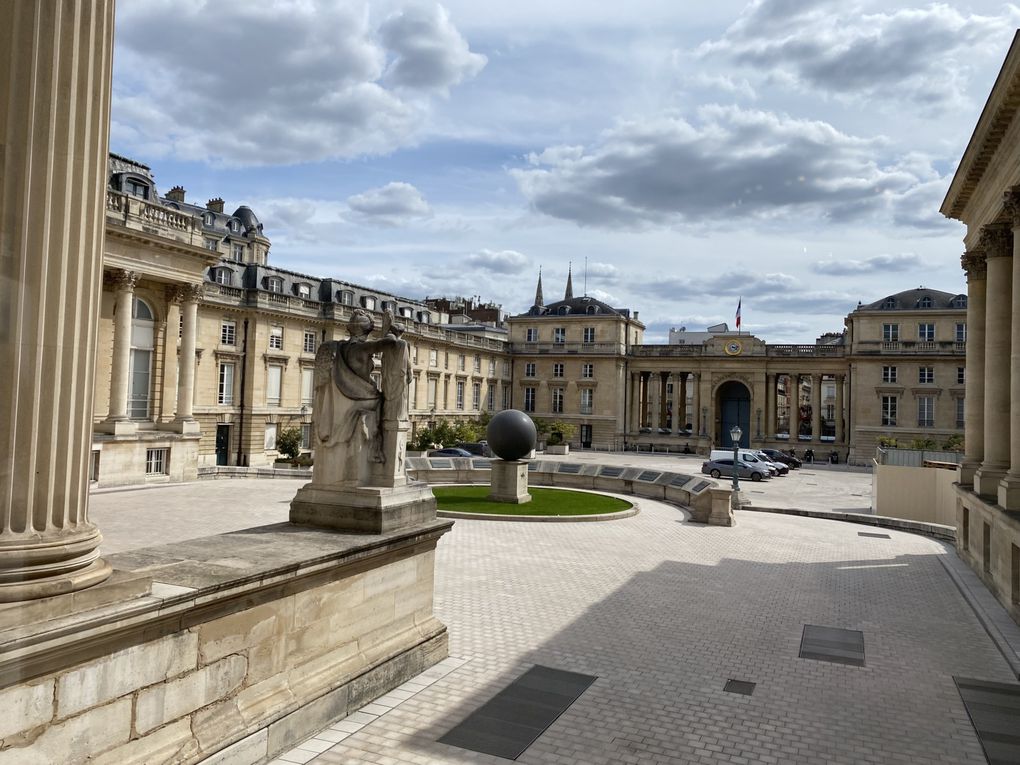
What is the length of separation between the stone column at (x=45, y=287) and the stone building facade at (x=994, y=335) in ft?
48.3

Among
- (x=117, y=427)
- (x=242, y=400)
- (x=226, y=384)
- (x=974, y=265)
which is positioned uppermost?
(x=974, y=265)

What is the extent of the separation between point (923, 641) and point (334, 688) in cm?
955

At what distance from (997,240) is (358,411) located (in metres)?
15.8

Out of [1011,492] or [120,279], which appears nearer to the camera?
[1011,492]

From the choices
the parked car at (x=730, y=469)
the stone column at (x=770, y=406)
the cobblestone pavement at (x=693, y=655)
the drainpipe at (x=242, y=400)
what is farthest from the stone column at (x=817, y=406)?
the cobblestone pavement at (x=693, y=655)

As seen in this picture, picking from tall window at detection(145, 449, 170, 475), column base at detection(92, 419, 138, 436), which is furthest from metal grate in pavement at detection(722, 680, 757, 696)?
tall window at detection(145, 449, 170, 475)

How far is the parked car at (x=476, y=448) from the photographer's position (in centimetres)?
4962

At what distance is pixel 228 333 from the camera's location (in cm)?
4600

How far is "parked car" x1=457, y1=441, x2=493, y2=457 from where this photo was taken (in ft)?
163

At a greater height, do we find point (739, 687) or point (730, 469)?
point (730, 469)

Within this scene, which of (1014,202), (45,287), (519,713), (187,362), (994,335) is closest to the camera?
(45,287)

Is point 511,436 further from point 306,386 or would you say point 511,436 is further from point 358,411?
point 306,386

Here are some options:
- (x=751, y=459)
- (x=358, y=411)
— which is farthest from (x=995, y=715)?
(x=751, y=459)

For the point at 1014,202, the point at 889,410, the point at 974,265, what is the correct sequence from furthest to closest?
the point at 889,410, the point at 974,265, the point at 1014,202
